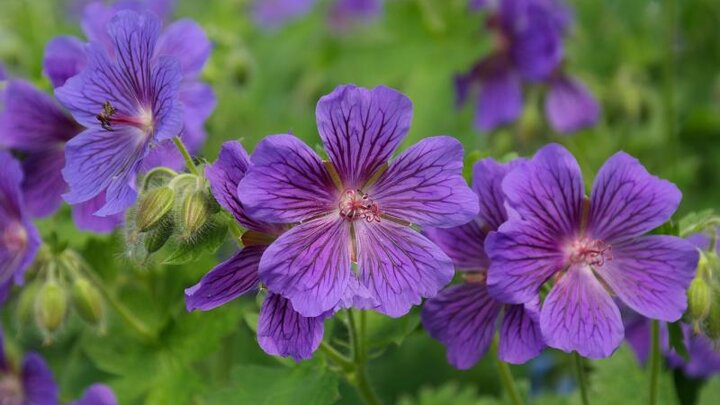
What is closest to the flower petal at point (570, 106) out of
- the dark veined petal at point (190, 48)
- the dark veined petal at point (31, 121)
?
the dark veined petal at point (190, 48)

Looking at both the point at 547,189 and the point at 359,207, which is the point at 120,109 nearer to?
the point at 359,207

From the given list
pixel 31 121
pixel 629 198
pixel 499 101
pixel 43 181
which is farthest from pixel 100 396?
pixel 499 101

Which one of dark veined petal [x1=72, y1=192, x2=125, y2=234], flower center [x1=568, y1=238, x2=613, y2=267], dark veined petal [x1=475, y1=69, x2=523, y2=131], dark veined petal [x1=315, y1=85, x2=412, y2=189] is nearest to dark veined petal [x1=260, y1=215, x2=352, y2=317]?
dark veined petal [x1=315, y1=85, x2=412, y2=189]

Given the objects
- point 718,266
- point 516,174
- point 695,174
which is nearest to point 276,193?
point 516,174

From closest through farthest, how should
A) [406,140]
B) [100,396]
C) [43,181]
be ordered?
[100,396] < [43,181] < [406,140]

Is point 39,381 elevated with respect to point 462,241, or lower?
lower

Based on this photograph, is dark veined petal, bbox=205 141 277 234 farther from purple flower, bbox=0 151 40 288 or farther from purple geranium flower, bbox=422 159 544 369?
purple flower, bbox=0 151 40 288
